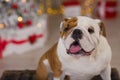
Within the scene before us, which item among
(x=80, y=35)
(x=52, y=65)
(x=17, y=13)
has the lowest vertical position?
(x=17, y=13)

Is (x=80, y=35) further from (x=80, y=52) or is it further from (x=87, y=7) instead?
(x=87, y=7)

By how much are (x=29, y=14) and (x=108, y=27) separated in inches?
33.0

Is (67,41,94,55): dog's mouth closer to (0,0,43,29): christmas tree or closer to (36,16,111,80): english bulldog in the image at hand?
(36,16,111,80): english bulldog

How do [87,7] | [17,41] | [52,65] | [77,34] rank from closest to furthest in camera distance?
[77,34]
[52,65]
[17,41]
[87,7]

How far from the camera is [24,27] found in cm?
256

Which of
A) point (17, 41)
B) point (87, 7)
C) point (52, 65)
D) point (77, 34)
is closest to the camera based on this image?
point (77, 34)

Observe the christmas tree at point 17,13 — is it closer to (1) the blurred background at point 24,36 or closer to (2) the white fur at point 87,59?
(1) the blurred background at point 24,36

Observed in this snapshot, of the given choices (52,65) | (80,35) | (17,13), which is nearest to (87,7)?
(17,13)

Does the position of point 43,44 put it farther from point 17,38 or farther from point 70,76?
point 70,76

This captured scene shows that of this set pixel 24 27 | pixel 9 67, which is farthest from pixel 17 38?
pixel 9 67

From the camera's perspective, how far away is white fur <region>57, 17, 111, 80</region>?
3.16 ft

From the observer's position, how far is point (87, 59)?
98 centimetres

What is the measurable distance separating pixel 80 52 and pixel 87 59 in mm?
→ 45

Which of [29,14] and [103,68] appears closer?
[103,68]
